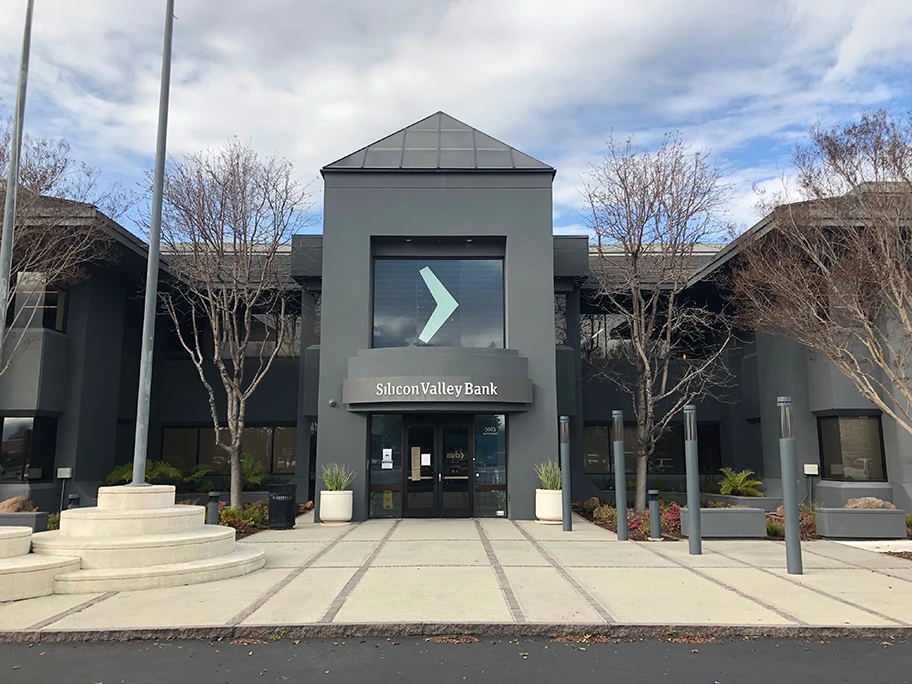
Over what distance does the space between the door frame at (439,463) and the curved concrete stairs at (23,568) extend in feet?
32.8

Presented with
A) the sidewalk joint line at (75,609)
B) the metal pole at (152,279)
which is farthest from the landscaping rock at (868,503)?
the sidewalk joint line at (75,609)

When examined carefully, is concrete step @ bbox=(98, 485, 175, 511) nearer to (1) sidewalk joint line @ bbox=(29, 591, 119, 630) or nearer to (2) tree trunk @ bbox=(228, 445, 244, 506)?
(1) sidewalk joint line @ bbox=(29, 591, 119, 630)

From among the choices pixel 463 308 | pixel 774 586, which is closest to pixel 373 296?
pixel 463 308

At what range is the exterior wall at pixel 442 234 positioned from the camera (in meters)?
18.5

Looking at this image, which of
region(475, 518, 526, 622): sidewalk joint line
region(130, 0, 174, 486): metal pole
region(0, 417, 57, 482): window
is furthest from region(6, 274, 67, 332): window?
region(475, 518, 526, 622): sidewalk joint line

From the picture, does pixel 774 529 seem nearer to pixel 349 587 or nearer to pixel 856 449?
pixel 856 449

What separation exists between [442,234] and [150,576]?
12.2 meters

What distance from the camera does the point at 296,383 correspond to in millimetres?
24125

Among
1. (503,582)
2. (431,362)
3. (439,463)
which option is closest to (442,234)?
(431,362)

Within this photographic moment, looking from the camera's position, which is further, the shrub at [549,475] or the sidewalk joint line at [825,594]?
the shrub at [549,475]

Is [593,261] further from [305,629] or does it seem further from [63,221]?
[305,629]

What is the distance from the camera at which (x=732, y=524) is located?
14758 millimetres

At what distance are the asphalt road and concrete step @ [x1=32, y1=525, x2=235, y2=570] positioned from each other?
2.90 metres

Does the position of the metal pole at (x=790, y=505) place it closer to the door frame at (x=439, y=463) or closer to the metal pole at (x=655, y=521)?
the metal pole at (x=655, y=521)
